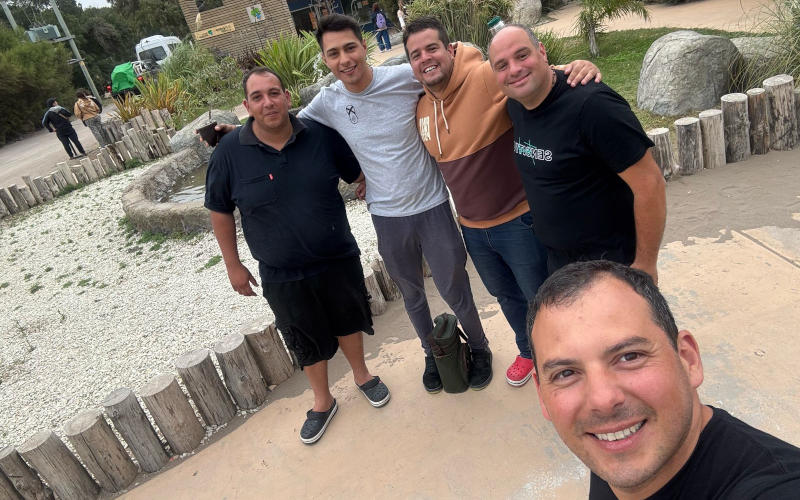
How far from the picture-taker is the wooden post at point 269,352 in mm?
3168

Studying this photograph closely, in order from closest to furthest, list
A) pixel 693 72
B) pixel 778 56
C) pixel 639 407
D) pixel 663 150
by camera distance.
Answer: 1. pixel 639 407
2. pixel 663 150
3. pixel 778 56
4. pixel 693 72

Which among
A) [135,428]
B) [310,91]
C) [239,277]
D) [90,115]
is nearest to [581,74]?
[239,277]

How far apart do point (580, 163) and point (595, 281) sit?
83 cm

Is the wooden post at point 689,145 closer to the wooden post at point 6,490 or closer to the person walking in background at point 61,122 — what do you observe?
the wooden post at point 6,490

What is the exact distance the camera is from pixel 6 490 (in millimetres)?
2727

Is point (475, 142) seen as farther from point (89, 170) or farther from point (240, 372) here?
point (89, 170)

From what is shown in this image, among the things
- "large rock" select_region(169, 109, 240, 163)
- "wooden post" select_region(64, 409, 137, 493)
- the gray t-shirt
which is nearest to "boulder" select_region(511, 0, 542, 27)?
"large rock" select_region(169, 109, 240, 163)

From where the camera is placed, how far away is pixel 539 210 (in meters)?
2.05

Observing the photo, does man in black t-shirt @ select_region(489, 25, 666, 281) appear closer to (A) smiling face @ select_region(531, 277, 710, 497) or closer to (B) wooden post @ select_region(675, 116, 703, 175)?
(A) smiling face @ select_region(531, 277, 710, 497)

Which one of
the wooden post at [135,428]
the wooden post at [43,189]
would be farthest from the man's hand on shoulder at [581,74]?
the wooden post at [43,189]

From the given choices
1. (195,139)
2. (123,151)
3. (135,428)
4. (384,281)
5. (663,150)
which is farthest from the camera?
(123,151)

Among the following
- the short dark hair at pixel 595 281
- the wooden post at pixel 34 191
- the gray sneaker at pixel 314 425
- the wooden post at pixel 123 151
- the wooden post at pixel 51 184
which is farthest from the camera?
the wooden post at pixel 123 151

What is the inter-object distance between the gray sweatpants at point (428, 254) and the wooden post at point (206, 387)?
1193mm

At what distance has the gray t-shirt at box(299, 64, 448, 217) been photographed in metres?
2.43
